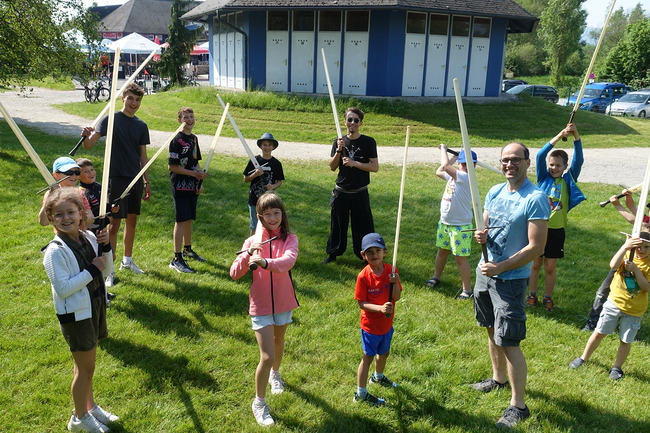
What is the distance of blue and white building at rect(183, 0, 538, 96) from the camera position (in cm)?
2291

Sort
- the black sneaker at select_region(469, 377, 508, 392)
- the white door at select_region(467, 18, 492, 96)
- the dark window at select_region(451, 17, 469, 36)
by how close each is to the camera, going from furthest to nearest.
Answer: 1. the white door at select_region(467, 18, 492, 96)
2. the dark window at select_region(451, 17, 469, 36)
3. the black sneaker at select_region(469, 377, 508, 392)

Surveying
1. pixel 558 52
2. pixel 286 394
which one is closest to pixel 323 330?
pixel 286 394

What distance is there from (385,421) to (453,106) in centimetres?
2137

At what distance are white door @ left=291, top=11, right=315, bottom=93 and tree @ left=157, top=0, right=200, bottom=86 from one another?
44.8ft

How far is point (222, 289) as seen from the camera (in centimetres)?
620

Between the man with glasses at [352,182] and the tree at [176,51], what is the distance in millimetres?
30942

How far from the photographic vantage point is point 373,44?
2325 centimetres

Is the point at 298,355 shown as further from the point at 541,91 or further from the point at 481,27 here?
the point at 541,91

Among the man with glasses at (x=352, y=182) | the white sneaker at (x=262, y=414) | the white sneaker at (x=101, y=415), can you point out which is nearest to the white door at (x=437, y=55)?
the man with glasses at (x=352, y=182)

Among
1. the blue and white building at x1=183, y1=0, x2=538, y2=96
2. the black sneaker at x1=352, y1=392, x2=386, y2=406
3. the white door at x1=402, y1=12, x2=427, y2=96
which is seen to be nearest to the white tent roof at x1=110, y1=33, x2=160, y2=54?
the blue and white building at x1=183, y1=0, x2=538, y2=96

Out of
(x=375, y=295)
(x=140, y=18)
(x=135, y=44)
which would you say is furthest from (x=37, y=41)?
(x=140, y=18)

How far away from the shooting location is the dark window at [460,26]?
79.6 feet

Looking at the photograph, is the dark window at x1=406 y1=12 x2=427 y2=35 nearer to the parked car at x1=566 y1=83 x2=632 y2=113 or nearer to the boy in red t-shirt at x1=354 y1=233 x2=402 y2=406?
the parked car at x1=566 y1=83 x2=632 y2=113

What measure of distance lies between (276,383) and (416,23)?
22057mm
